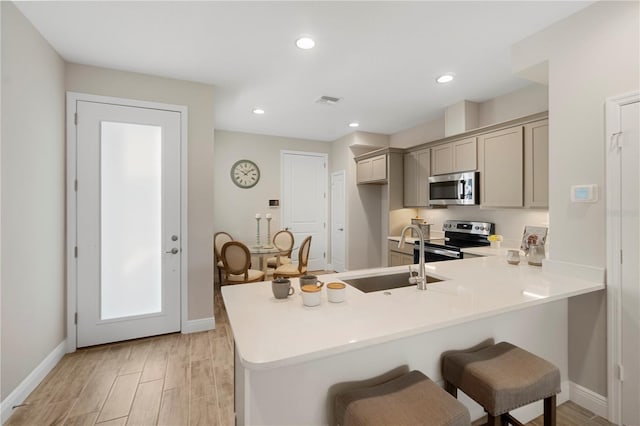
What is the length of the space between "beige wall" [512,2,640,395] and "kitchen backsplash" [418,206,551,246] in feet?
3.98

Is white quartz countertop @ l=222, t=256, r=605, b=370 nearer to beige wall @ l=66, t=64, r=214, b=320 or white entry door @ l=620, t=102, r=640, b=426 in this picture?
white entry door @ l=620, t=102, r=640, b=426

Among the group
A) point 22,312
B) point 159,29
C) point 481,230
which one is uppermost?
point 159,29

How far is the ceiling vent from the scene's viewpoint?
11.7 feet

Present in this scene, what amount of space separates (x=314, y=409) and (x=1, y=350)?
2057 mm

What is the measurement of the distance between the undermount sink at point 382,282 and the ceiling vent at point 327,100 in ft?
8.07

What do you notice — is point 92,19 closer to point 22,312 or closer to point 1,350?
point 22,312

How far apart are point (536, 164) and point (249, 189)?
4228 mm

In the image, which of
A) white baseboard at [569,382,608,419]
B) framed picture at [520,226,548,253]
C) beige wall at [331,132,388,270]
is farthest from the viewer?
beige wall at [331,132,388,270]

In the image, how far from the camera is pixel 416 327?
1165 millimetres

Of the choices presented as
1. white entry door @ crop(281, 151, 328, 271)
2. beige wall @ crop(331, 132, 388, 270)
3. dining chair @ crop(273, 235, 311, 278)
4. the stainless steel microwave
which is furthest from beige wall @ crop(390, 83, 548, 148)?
dining chair @ crop(273, 235, 311, 278)

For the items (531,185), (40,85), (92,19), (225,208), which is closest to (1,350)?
(40,85)

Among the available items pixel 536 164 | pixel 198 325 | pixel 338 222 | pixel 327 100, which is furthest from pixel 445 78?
pixel 198 325

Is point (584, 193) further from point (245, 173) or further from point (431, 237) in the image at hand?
point (245, 173)

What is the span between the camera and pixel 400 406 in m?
1.11
